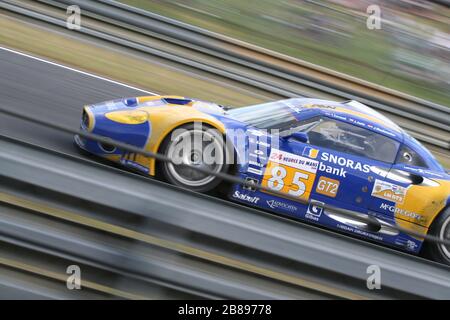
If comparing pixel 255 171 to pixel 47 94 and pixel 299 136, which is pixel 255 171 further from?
pixel 47 94

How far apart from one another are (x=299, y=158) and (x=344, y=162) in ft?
1.46

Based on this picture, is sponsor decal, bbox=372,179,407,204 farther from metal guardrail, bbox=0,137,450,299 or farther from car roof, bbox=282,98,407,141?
metal guardrail, bbox=0,137,450,299

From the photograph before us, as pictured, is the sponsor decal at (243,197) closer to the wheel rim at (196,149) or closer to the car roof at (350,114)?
the wheel rim at (196,149)

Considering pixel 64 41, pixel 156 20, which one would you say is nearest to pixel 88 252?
pixel 64 41

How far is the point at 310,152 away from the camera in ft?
22.8

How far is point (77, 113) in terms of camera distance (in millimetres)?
8867

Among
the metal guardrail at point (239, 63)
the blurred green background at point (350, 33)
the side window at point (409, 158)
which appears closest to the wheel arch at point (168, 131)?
the side window at point (409, 158)

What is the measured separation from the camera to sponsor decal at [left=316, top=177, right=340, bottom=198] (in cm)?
694

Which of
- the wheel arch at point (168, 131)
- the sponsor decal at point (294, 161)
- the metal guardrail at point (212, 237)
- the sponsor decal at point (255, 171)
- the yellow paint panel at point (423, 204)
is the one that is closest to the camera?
the metal guardrail at point (212, 237)

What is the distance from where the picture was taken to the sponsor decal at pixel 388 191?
7.02m

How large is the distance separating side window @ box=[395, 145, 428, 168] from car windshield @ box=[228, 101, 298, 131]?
3.61ft

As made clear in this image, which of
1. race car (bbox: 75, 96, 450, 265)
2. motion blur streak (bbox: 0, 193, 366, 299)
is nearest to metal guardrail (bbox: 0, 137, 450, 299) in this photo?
motion blur streak (bbox: 0, 193, 366, 299)

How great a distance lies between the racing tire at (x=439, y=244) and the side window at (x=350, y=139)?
28.6 inches

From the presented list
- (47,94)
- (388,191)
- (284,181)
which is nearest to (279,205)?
(284,181)
